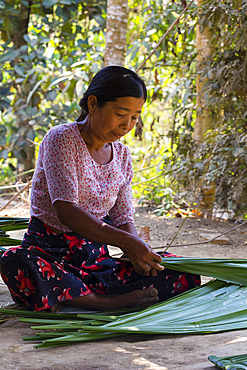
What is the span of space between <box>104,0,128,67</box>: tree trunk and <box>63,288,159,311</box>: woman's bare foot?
7.68ft

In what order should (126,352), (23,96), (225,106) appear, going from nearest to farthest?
(126,352), (225,106), (23,96)

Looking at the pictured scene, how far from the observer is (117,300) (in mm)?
1554

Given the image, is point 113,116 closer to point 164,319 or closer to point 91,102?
point 91,102

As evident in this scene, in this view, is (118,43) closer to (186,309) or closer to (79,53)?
(79,53)

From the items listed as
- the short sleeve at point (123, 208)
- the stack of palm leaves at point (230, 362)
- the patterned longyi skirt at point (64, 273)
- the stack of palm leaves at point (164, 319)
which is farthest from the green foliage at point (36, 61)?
the stack of palm leaves at point (230, 362)

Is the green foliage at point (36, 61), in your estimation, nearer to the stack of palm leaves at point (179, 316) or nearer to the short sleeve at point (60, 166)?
the short sleeve at point (60, 166)

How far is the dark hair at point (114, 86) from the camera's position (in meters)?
1.51

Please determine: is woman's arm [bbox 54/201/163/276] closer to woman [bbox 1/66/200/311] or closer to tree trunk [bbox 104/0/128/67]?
woman [bbox 1/66/200/311]

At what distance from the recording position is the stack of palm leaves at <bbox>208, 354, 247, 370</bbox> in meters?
0.91

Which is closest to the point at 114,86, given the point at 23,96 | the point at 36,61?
the point at 36,61

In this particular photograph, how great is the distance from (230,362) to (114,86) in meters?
1.04

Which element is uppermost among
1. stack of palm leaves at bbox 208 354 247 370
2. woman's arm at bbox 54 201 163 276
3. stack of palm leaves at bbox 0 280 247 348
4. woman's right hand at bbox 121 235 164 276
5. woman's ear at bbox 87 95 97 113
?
woman's ear at bbox 87 95 97 113

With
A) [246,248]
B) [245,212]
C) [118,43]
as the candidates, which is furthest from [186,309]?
[118,43]

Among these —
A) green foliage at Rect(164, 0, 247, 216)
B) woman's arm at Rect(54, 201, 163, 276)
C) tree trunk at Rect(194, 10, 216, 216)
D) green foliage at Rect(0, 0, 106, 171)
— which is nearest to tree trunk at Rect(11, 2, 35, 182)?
green foliage at Rect(0, 0, 106, 171)
